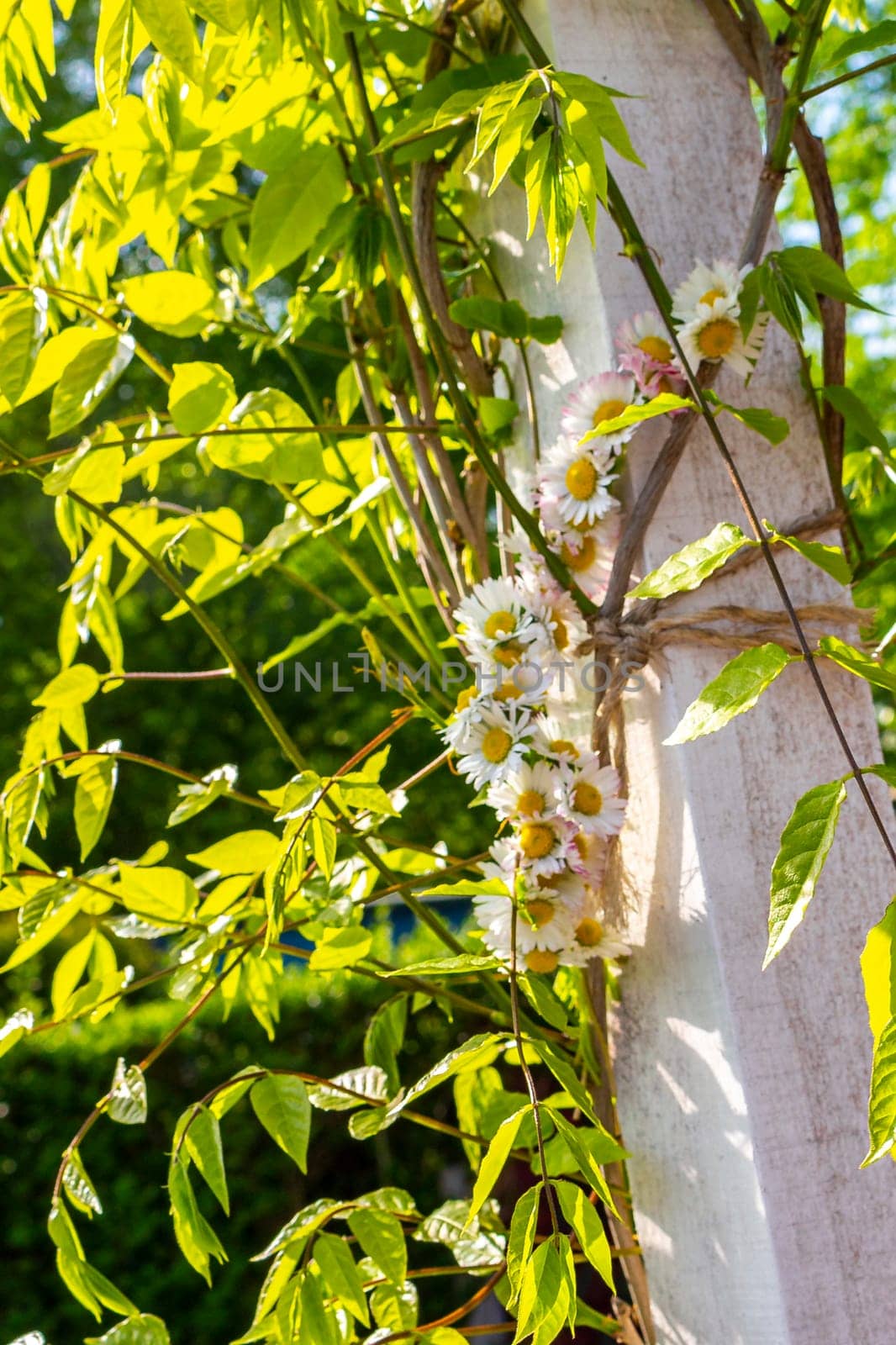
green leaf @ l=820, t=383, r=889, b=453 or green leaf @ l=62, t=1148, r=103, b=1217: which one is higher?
green leaf @ l=820, t=383, r=889, b=453

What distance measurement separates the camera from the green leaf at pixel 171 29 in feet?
1.71

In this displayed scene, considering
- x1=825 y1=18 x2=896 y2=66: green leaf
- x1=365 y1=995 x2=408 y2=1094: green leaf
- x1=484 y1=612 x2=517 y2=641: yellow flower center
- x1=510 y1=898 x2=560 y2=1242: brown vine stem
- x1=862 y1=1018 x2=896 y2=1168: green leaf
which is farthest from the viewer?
x1=365 y1=995 x2=408 y2=1094: green leaf

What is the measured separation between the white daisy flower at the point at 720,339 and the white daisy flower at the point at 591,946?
337 mm

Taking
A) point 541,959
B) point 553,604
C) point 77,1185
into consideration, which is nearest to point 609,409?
point 553,604

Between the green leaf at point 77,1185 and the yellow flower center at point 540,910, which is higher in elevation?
the yellow flower center at point 540,910

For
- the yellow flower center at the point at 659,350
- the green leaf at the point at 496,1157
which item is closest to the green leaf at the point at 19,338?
the yellow flower center at the point at 659,350

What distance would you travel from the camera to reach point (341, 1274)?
653mm

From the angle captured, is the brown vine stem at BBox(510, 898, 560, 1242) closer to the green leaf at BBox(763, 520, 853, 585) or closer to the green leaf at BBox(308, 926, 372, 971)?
the green leaf at BBox(308, 926, 372, 971)

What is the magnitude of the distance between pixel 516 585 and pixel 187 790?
0.87 ft

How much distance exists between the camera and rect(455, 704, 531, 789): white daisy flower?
69 centimetres

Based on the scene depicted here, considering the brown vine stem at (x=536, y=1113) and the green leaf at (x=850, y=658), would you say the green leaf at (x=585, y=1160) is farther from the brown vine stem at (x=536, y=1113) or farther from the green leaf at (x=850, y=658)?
the green leaf at (x=850, y=658)

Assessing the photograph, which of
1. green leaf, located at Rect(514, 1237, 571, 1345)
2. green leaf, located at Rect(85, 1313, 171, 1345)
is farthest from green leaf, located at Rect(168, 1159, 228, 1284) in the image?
green leaf, located at Rect(514, 1237, 571, 1345)

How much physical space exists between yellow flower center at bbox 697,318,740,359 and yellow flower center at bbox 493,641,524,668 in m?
0.20

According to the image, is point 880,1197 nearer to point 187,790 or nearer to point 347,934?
point 347,934
